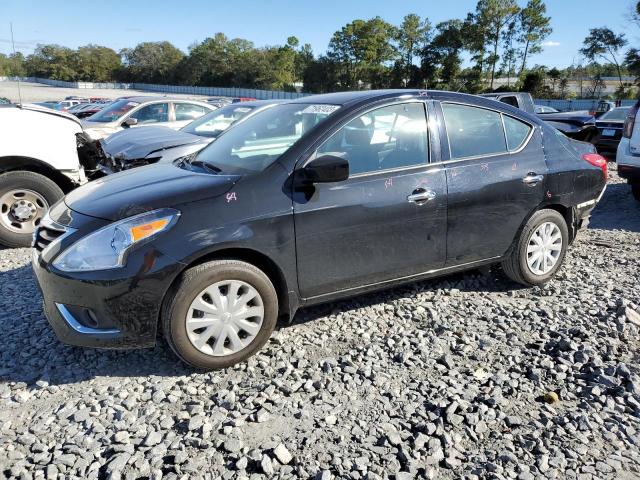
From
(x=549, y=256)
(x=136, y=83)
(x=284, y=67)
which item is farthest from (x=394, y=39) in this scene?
(x=549, y=256)

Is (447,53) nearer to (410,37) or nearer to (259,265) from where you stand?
(410,37)

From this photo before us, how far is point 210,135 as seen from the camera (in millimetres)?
7719

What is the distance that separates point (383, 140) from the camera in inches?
146

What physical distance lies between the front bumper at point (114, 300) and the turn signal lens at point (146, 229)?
3.2 inches

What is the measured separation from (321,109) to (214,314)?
173 centimetres

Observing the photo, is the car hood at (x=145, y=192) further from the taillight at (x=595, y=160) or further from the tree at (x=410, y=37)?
the tree at (x=410, y=37)

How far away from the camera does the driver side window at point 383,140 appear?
354 centimetres

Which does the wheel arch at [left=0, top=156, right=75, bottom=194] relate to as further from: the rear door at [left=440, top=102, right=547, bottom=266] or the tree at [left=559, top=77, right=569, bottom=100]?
the tree at [left=559, top=77, right=569, bottom=100]

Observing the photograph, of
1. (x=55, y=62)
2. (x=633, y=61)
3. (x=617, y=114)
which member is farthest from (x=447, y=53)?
(x=55, y=62)

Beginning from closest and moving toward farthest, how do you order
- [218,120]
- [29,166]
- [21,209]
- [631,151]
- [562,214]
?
[562,214] < [21,209] < [29,166] < [631,151] < [218,120]

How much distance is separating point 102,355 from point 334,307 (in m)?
1.75

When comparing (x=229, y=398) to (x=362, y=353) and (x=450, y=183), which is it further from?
(x=450, y=183)

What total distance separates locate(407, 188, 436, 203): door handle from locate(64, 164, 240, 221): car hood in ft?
4.12

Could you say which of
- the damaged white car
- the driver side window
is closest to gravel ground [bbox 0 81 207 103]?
the damaged white car
